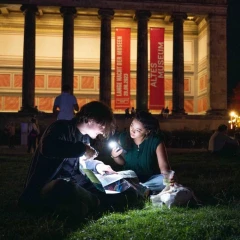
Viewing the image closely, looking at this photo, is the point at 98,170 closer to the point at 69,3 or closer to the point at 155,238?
the point at 155,238

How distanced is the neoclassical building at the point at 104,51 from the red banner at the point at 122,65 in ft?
1.18

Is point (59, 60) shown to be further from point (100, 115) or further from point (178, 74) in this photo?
point (100, 115)

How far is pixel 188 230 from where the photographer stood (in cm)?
468

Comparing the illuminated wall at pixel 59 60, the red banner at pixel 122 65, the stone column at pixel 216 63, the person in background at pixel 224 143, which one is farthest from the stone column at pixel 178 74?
the person in background at pixel 224 143

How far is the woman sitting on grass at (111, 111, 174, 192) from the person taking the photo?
263 inches

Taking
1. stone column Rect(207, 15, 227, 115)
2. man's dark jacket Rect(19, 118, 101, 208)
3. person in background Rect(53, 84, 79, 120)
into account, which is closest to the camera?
man's dark jacket Rect(19, 118, 101, 208)

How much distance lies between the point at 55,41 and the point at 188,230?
3576cm

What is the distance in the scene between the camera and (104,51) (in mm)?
33625

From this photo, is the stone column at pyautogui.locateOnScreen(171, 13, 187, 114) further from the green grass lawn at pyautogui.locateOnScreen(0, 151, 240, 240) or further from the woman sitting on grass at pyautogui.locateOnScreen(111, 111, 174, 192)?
the green grass lawn at pyautogui.locateOnScreen(0, 151, 240, 240)

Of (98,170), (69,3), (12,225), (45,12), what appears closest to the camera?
(12,225)

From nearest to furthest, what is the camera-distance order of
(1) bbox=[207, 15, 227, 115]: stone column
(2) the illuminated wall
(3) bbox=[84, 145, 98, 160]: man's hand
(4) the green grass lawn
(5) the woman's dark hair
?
(4) the green grass lawn → (3) bbox=[84, 145, 98, 160]: man's hand → (5) the woman's dark hair → (1) bbox=[207, 15, 227, 115]: stone column → (2) the illuminated wall

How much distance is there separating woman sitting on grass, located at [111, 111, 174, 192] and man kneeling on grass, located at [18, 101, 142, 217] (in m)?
1.20

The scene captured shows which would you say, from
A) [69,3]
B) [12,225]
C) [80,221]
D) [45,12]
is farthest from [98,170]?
[45,12]

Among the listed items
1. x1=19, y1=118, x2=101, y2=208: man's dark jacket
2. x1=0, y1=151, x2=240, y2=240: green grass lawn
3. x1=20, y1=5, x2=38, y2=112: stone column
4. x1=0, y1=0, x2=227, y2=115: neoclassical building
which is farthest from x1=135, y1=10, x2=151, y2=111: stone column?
x1=19, y1=118, x2=101, y2=208: man's dark jacket
